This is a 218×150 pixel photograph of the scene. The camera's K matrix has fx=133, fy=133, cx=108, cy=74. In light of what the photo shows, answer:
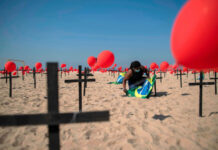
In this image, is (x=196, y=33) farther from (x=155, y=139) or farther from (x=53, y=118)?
(x=155, y=139)

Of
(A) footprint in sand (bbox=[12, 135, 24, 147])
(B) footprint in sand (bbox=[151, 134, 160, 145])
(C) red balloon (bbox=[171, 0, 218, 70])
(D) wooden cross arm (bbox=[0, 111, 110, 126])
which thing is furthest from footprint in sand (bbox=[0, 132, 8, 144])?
(C) red balloon (bbox=[171, 0, 218, 70])

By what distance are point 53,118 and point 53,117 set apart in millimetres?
11

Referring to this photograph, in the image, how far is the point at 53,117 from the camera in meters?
1.48

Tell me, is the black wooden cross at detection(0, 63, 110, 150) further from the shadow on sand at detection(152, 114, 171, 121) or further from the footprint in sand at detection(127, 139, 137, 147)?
the shadow on sand at detection(152, 114, 171, 121)

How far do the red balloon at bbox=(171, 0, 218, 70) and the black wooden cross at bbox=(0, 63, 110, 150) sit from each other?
98cm

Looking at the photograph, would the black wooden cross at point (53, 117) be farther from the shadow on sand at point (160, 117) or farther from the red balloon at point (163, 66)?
the red balloon at point (163, 66)

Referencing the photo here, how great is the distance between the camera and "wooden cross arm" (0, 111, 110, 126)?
1419 mm

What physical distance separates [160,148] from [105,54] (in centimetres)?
466

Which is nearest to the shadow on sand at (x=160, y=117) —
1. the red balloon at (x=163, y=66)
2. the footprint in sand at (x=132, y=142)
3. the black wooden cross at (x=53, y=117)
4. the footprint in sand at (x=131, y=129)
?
the footprint in sand at (x=131, y=129)

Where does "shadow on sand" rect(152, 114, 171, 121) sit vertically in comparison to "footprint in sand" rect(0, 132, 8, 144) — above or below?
above

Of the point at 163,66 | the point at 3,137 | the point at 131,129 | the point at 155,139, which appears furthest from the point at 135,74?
the point at 163,66

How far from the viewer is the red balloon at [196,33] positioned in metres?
0.97

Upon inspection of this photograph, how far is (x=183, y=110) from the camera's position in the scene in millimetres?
5195

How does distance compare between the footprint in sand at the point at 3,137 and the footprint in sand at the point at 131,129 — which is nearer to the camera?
the footprint in sand at the point at 3,137
